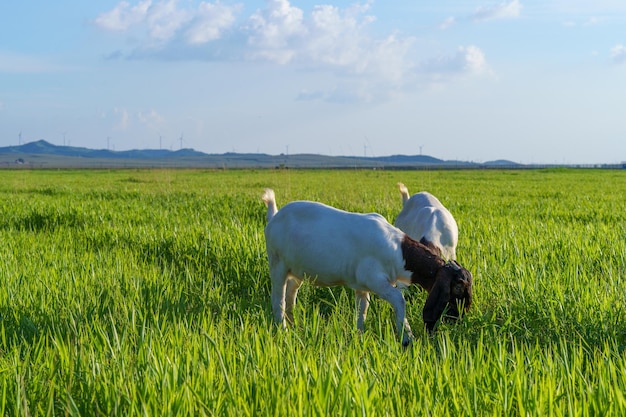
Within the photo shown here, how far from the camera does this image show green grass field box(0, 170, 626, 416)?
2.87 meters

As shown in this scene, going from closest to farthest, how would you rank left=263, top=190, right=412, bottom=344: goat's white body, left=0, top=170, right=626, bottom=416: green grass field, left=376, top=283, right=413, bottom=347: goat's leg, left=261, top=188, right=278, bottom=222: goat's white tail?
1. left=0, top=170, right=626, bottom=416: green grass field
2. left=376, top=283, right=413, bottom=347: goat's leg
3. left=263, top=190, right=412, bottom=344: goat's white body
4. left=261, top=188, right=278, bottom=222: goat's white tail

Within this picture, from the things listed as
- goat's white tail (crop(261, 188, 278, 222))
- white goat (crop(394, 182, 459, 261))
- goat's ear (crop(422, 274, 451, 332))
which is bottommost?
goat's ear (crop(422, 274, 451, 332))

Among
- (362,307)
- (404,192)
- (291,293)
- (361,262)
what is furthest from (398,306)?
(404,192)

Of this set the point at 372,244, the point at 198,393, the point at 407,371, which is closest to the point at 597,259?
the point at 372,244

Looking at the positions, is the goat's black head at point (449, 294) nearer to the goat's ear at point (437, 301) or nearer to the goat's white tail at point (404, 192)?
the goat's ear at point (437, 301)

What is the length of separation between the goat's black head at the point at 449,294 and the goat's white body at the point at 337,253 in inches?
8.6

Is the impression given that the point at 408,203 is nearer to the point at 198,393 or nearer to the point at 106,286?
the point at 106,286

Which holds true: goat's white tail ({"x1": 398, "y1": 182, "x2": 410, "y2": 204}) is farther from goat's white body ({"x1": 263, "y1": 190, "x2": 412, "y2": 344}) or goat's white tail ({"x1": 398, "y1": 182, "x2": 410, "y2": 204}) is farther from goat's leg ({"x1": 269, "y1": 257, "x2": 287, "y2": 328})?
goat's leg ({"x1": 269, "y1": 257, "x2": 287, "y2": 328})

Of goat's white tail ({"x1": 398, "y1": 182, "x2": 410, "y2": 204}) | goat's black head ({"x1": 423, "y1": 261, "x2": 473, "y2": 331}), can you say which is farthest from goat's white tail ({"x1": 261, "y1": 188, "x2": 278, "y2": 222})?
goat's white tail ({"x1": 398, "y1": 182, "x2": 410, "y2": 204})

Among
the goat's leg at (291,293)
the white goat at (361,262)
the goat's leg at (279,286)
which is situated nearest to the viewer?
the white goat at (361,262)

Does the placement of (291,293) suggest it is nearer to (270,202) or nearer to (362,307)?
(362,307)

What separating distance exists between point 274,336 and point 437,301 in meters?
1.19

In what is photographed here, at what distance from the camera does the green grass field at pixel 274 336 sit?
9.40 ft

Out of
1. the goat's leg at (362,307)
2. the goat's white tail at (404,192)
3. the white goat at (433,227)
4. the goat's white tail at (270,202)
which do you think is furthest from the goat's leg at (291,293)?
the goat's white tail at (404,192)
